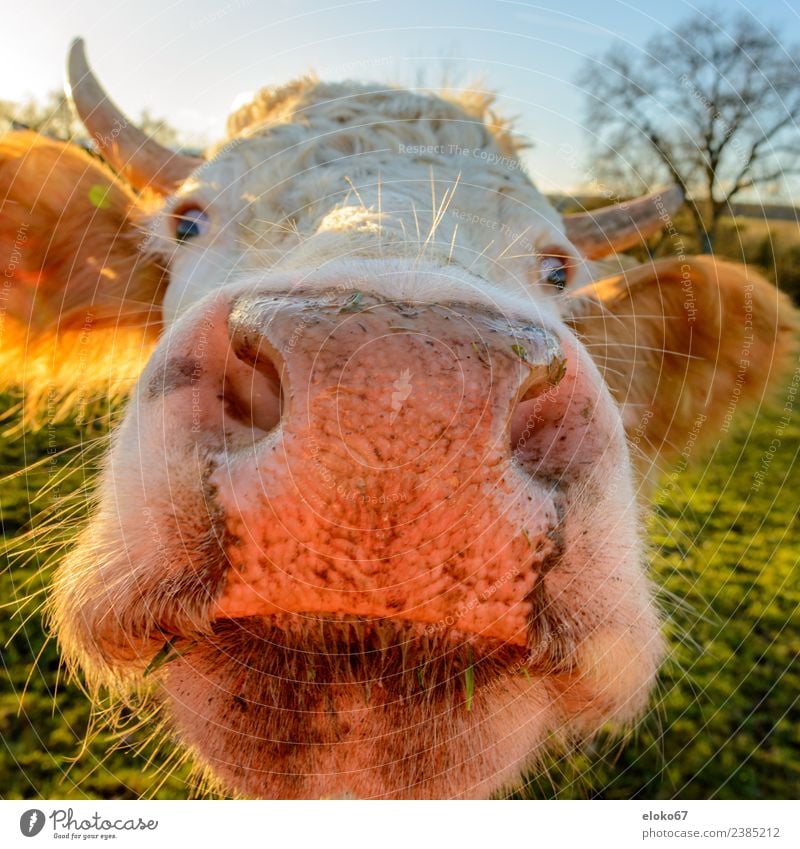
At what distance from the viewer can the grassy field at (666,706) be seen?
2400 millimetres

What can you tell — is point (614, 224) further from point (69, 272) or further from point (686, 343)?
point (69, 272)

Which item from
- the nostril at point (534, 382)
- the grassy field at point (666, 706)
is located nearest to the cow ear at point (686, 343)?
the grassy field at point (666, 706)

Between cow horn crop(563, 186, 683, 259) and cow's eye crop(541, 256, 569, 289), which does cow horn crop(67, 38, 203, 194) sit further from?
cow horn crop(563, 186, 683, 259)

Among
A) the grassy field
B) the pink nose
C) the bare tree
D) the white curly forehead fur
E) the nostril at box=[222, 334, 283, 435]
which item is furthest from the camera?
the grassy field

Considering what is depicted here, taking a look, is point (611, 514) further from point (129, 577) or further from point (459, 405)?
point (129, 577)

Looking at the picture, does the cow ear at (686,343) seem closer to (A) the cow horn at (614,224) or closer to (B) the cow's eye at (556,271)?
(B) the cow's eye at (556,271)

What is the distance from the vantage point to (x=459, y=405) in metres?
0.98

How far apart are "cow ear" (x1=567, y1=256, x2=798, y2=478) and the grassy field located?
0.18 m

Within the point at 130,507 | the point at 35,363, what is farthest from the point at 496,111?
the point at 130,507

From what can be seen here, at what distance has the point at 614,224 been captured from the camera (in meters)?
2.46

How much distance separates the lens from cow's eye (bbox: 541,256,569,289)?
201 centimetres

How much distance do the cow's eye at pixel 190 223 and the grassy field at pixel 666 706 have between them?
0.61m

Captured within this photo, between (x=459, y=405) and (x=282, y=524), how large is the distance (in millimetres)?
304

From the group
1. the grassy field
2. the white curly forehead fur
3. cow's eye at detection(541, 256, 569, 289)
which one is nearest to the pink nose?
the white curly forehead fur
